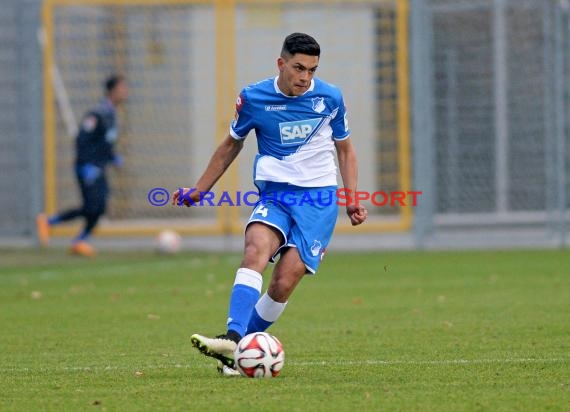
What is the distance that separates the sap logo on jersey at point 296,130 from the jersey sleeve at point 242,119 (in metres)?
0.20

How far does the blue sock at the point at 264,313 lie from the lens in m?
7.55

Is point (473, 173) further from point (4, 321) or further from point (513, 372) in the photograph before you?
point (513, 372)

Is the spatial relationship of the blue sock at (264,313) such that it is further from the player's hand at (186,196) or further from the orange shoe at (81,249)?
the orange shoe at (81,249)

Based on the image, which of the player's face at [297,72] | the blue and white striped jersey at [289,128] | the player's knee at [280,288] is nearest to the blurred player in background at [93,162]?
the blue and white striped jersey at [289,128]

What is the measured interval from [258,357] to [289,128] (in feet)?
5.06

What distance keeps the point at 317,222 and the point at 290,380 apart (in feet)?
3.70

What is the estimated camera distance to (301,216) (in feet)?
24.7

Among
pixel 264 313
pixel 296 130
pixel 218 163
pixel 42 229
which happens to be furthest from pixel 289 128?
pixel 42 229

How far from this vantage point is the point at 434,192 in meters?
19.5

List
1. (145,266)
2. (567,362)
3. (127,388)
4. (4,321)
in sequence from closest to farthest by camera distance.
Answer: (127,388) < (567,362) < (4,321) < (145,266)

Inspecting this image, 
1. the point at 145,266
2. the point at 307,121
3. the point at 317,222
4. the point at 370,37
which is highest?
the point at 370,37

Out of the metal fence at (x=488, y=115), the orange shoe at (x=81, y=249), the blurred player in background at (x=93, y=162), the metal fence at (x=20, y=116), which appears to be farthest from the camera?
the metal fence at (x=20, y=116)

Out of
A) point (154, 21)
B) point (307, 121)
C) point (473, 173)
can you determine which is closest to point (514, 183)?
point (473, 173)

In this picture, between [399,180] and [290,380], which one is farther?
[399,180]
